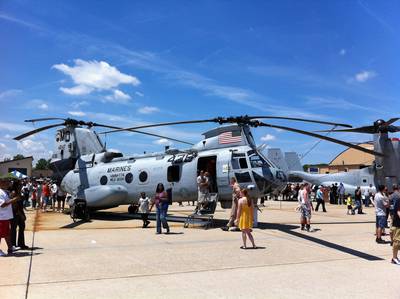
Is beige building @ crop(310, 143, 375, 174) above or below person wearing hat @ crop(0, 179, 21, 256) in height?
above

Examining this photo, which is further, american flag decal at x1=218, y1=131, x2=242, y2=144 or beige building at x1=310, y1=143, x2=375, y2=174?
beige building at x1=310, y1=143, x2=375, y2=174

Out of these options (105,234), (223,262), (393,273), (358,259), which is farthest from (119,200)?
(393,273)

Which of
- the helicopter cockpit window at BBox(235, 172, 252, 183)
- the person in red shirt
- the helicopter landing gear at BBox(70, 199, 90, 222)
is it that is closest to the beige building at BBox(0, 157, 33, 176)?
the person in red shirt

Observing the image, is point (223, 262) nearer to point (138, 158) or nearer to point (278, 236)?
point (278, 236)

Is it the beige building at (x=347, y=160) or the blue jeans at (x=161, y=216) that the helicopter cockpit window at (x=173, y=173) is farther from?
the beige building at (x=347, y=160)

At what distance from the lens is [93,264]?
7836mm

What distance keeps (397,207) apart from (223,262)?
3724 mm

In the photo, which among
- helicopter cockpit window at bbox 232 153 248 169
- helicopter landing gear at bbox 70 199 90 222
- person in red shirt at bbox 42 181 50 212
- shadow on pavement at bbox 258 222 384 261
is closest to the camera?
shadow on pavement at bbox 258 222 384 261

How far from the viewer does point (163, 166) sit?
16.4 meters

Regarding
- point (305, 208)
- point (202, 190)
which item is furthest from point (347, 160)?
point (202, 190)

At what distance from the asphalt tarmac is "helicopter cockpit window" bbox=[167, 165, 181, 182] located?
12.8ft

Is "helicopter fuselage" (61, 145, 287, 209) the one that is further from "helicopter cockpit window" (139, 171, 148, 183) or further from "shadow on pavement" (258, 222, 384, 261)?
"shadow on pavement" (258, 222, 384, 261)

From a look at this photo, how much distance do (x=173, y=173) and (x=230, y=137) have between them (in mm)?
2716

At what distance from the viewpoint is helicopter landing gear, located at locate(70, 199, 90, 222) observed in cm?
1705
